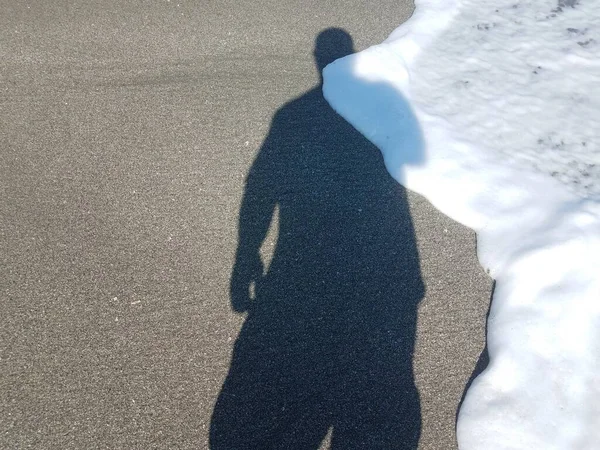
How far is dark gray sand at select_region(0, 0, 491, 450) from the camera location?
3.15 metres

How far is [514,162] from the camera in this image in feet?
15.5

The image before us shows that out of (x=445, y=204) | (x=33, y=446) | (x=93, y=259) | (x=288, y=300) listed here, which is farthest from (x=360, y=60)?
(x=33, y=446)

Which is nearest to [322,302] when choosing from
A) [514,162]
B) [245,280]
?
[245,280]

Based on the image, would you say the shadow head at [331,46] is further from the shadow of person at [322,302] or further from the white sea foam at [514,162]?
the shadow of person at [322,302]

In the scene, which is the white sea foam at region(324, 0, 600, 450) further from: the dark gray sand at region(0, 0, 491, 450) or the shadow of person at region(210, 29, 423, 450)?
the shadow of person at region(210, 29, 423, 450)

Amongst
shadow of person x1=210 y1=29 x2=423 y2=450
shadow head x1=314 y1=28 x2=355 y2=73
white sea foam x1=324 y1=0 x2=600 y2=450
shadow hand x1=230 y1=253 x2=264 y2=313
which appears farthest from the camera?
shadow head x1=314 y1=28 x2=355 y2=73

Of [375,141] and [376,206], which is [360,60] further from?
[376,206]

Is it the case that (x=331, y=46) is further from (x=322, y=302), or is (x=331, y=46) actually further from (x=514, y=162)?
(x=322, y=302)

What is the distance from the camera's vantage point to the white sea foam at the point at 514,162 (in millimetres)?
3371

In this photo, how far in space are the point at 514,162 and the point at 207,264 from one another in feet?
9.10

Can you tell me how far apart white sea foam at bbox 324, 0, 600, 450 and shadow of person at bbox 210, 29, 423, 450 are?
0.40m

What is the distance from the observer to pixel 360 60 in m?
5.36

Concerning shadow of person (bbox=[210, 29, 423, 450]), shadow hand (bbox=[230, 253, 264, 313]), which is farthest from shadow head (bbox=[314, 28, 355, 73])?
shadow hand (bbox=[230, 253, 264, 313])

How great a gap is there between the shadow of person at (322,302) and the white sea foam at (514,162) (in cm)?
40
